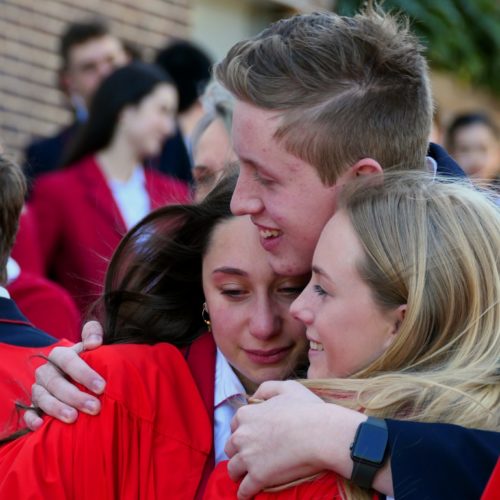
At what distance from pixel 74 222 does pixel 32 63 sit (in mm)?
2639

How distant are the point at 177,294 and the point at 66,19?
18.2 feet

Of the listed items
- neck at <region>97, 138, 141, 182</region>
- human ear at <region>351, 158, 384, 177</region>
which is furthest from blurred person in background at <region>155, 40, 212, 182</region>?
human ear at <region>351, 158, 384, 177</region>

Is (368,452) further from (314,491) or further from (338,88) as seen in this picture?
(338,88)

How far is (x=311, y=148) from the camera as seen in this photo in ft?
11.0

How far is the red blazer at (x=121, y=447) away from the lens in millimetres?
3299

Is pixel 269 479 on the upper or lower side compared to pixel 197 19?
lower

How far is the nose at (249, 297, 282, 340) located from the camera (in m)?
3.57

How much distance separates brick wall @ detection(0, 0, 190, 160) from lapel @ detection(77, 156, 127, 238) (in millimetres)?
1844

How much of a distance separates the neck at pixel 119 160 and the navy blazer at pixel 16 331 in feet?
9.25

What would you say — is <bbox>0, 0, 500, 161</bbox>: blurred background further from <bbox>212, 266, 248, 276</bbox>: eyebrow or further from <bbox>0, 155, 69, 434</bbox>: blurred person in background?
<bbox>212, 266, 248, 276</bbox>: eyebrow

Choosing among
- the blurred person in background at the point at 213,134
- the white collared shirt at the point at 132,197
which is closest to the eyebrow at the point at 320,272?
the blurred person in background at the point at 213,134

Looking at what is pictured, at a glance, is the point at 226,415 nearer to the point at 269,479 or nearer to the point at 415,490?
the point at 269,479

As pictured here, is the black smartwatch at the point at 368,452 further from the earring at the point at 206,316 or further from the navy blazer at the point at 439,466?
the earring at the point at 206,316

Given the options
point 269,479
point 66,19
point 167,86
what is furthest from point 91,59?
point 269,479
